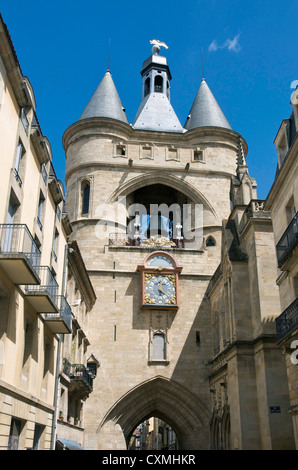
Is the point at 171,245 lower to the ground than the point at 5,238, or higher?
higher

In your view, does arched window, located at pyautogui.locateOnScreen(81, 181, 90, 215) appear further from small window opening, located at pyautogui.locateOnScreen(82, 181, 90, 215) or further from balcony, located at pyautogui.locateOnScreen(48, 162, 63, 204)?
balcony, located at pyautogui.locateOnScreen(48, 162, 63, 204)

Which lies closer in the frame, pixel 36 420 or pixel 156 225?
pixel 36 420

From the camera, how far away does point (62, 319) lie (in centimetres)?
1532

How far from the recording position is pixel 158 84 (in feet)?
134

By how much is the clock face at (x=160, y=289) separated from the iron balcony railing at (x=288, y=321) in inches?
520

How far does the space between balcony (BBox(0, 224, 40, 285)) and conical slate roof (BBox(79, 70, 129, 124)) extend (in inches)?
822

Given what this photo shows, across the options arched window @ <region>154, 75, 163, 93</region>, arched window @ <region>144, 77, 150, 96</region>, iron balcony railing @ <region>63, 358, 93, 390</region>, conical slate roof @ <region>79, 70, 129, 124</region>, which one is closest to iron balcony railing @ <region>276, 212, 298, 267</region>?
iron balcony railing @ <region>63, 358, 93, 390</region>

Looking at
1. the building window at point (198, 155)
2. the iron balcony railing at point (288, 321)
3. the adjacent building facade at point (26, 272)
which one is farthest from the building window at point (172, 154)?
the iron balcony railing at point (288, 321)

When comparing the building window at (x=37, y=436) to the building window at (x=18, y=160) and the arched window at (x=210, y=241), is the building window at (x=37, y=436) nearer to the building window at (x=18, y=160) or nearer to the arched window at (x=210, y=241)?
the building window at (x=18, y=160)

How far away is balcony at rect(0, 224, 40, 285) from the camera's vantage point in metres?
10.8

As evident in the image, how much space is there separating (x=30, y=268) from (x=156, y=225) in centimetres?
2478

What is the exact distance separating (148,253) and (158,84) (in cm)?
1785
